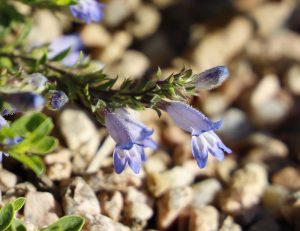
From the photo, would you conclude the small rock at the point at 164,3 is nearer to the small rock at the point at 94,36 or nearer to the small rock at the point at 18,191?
the small rock at the point at 94,36

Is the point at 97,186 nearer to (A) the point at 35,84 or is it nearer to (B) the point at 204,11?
(A) the point at 35,84

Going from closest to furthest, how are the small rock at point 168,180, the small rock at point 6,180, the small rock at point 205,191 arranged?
the small rock at point 6,180 < the small rock at point 168,180 < the small rock at point 205,191

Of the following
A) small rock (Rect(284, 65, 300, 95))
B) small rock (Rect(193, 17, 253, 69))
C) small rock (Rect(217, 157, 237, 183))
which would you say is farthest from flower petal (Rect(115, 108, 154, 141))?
small rock (Rect(284, 65, 300, 95))

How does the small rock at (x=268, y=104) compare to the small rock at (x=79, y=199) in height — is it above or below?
below

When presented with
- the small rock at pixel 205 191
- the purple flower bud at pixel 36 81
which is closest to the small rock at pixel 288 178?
the small rock at pixel 205 191

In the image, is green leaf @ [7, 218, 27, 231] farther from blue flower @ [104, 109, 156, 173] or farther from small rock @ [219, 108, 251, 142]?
small rock @ [219, 108, 251, 142]

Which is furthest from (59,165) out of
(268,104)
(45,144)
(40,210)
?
(268,104)

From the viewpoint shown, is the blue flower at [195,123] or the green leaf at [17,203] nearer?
the green leaf at [17,203]
